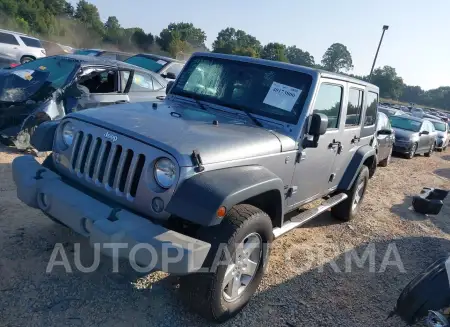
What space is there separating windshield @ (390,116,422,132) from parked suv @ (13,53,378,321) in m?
11.8

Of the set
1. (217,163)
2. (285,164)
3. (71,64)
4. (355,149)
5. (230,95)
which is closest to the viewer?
(217,163)

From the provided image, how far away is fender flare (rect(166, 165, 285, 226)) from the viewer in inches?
102

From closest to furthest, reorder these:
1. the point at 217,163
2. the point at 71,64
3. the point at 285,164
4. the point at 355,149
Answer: the point at 217,163 → the point at 285,164 → the point at 355,149 → the point at 71,64

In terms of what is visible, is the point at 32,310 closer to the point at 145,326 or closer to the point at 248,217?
the point at 145,326

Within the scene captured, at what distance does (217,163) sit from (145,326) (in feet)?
4.37

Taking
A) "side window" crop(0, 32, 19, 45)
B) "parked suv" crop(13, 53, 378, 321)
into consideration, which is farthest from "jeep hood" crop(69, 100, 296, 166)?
"side window" crop(0, 32, 19, 45)

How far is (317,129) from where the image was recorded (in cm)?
375

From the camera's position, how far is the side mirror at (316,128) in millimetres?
3723

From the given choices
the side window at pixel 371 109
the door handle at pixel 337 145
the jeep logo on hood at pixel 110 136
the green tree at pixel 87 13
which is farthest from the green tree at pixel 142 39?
the jeep logo on hood at pixel 110 136

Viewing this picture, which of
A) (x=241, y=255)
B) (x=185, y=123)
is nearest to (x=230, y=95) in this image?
(x=185, y=123)

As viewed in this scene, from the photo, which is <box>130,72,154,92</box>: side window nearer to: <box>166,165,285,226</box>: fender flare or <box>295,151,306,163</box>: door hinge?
<box>295,151,306,163</box>: door hinge

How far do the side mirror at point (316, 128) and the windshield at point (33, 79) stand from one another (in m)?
4.69

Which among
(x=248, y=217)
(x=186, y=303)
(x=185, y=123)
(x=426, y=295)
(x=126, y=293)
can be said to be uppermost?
(x=185, y=123)

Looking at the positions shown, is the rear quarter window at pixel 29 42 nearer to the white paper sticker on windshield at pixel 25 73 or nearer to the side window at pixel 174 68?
the side window at pixel 174 68
